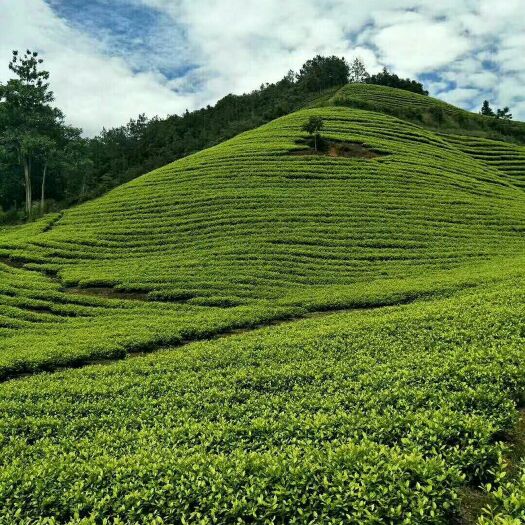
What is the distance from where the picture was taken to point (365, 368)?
480 inches

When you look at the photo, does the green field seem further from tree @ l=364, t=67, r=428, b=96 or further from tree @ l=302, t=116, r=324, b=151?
tree @ l=364, t=67, r=428, b=96

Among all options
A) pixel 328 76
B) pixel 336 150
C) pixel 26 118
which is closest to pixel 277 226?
pixel 336 150

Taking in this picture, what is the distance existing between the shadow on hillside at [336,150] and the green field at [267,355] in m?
8.28

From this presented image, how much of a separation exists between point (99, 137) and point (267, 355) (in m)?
128

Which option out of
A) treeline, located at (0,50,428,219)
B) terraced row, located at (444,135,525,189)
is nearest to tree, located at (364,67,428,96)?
treeline, located at (0,50,428,219)

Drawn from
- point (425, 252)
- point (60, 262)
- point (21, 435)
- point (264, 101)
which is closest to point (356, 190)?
point (425, 252)

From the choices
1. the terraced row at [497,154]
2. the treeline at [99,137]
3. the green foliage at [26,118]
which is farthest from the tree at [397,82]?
the green foliage at [26,118]

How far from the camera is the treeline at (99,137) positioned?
203 ft

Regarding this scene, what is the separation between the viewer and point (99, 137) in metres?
126

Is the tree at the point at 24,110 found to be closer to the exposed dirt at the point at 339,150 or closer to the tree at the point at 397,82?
the exposed dirt at the point at 339,150

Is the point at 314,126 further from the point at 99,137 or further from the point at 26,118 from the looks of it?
the point at 99,137

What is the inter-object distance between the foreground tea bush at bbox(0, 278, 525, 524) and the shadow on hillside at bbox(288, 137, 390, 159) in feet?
130

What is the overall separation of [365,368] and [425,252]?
2222cm

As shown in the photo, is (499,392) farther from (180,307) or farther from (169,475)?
(180,307)
